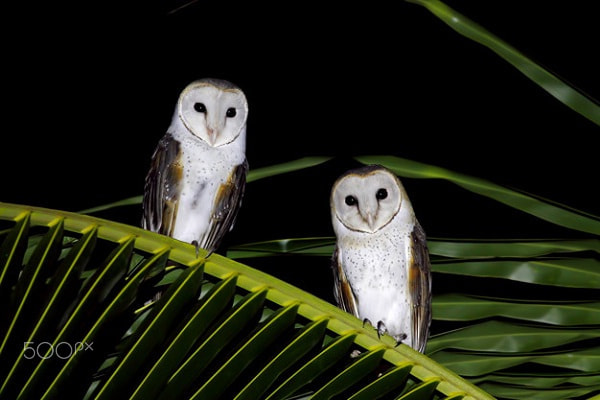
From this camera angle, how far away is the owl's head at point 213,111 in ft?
7.89

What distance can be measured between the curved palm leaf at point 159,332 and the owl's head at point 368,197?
4.07 ft

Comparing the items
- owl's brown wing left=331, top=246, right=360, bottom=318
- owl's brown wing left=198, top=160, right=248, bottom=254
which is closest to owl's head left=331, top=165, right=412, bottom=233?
owl's brown wing left=331, top=246, right=360, bottom=318

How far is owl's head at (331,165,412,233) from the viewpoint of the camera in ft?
7.89

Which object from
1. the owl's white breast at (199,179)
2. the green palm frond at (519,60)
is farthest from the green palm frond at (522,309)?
the owl's white breast at (199,179)

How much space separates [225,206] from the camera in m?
2.41

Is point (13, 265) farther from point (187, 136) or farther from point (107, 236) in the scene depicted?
point (187, 136)

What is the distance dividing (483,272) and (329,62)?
3.62 metres

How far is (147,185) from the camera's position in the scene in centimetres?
241

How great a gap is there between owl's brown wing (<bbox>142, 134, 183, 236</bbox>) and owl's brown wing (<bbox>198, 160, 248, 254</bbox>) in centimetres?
13

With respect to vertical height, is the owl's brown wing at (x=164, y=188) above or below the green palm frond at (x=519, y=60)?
below

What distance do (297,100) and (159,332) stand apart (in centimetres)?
412

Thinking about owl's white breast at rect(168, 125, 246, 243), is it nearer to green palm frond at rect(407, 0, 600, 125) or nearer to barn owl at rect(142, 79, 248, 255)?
barn owl at rect(142, 79, 248, 255)

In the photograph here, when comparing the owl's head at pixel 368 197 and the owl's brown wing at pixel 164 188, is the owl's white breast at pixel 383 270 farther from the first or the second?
the owl's brown wing at pixel 164 188

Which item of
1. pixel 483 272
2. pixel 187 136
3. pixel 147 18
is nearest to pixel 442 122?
pixel 147 18
